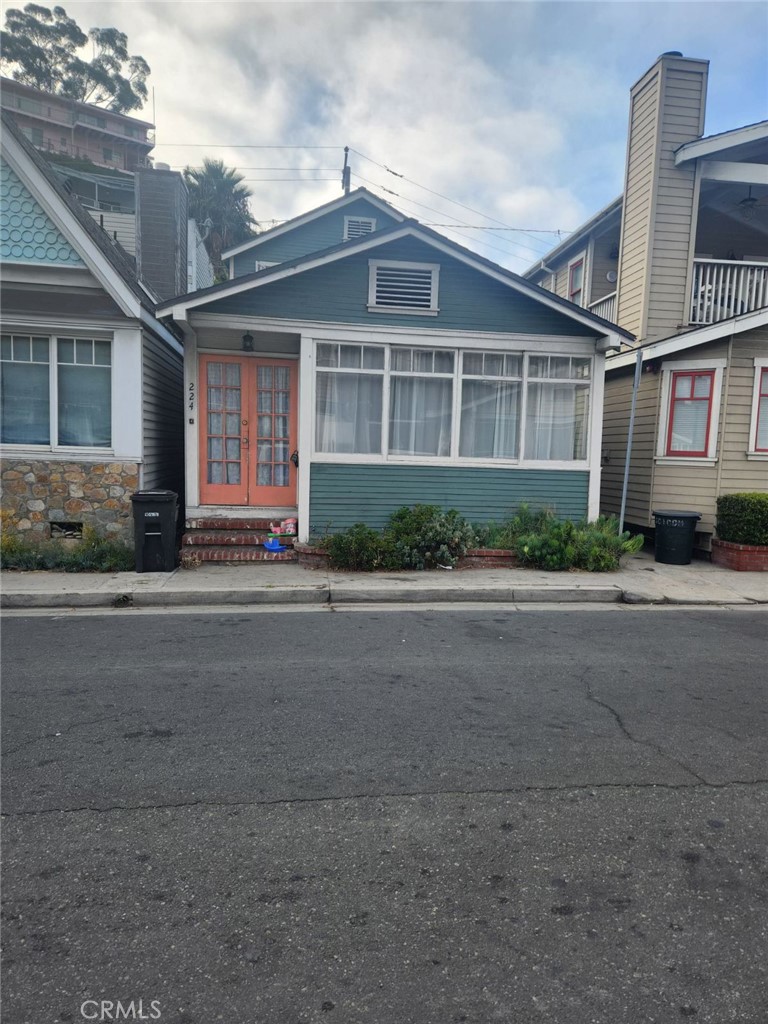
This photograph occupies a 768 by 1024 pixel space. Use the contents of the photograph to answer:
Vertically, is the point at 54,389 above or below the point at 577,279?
below

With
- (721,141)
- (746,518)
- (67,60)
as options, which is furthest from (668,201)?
(67,60)

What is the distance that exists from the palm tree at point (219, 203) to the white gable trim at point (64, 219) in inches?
1099

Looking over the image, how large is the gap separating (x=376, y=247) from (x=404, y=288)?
734 mm

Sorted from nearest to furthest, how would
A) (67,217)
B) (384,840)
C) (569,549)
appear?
(384,840), (67,217), (569,549)

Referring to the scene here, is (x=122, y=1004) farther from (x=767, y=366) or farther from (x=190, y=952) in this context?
(x=767, y=366)

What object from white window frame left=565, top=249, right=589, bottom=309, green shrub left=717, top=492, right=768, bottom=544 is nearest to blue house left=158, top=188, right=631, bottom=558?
green shrub left=717, top=492, right=768, bottom=544

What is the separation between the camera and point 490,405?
35.4ft

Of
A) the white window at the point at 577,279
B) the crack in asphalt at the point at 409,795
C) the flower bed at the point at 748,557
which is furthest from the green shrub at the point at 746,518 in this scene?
the white window at the point at 577,279

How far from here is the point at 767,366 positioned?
10.9m

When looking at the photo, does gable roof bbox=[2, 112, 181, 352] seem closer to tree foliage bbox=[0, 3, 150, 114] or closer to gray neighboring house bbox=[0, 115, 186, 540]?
gray neighboring house bbox=[0, 115, 186, 540]

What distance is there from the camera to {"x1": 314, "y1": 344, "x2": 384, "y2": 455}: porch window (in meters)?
10.3

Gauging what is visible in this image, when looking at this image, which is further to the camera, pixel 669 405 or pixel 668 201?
pixel 668 201

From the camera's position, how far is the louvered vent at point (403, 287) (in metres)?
10.3

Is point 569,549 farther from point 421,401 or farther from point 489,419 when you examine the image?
point 421,401
